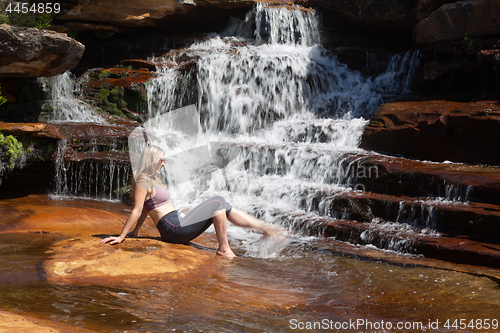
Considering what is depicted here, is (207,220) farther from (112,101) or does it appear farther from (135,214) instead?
(112,101)

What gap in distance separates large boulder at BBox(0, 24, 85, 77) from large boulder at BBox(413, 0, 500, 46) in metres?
8.28

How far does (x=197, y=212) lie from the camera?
438cm

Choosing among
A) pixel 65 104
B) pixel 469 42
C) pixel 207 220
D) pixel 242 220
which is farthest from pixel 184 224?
pixel 469 42

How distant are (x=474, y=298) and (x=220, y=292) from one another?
2246mm

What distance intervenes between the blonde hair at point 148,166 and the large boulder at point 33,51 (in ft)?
18.8

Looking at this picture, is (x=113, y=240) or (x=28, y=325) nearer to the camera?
(x=28, y=325)

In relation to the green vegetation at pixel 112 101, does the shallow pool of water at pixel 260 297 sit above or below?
below

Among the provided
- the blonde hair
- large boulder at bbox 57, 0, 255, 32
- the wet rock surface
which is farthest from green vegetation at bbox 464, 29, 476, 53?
the wet rock surface

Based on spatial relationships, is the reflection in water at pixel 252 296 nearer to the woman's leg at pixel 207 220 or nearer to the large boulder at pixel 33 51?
the woman's leg at pixel 207 220

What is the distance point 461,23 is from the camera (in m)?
8.93

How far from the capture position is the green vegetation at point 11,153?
7.25 meters

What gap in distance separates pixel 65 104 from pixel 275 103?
18.4 ft

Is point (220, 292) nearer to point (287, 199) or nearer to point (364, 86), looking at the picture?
point (287, 199)

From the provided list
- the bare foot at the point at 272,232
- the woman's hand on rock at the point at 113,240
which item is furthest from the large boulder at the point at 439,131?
the woman's hand on rock at the point at 113,240
